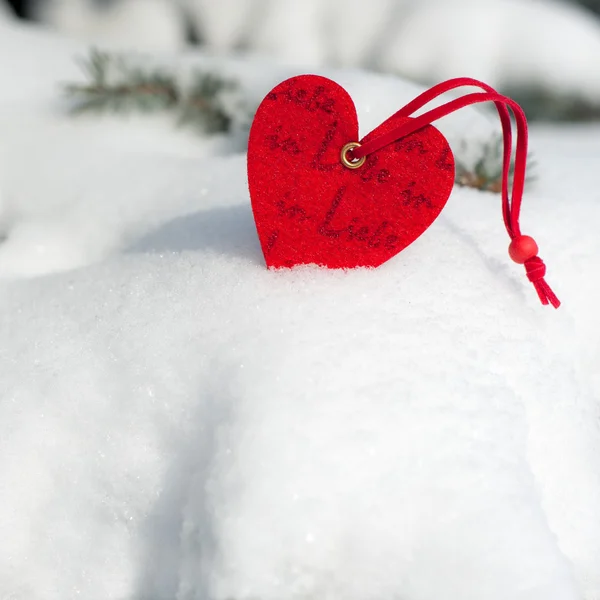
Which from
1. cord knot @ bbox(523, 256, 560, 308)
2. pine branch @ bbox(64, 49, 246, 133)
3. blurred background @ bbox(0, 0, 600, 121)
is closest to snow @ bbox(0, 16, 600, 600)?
cord knot @ bbox(523, 256, 560, 308)

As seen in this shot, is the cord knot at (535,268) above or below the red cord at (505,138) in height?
below

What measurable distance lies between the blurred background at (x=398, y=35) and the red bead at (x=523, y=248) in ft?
2.44

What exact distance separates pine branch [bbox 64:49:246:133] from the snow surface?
32 cm

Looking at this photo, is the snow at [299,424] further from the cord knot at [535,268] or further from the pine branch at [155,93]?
the pine branch at [155,93]

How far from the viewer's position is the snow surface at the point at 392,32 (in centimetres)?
132

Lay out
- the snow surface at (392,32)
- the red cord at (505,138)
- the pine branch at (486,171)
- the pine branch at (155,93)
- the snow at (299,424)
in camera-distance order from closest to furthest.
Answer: the snow at (299,424)
the red cord at (505,138)
the pine branch at (486,171)
the pine branch at (155,93)
the snow surface at (392,32)

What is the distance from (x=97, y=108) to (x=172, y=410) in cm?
72

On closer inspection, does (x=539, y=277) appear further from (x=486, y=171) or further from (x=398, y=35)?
(x=398, y=35)

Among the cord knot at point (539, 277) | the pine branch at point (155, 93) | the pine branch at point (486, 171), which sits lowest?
the pine branch at point (155, 93)

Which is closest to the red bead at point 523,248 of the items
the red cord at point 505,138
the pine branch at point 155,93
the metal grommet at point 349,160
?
the red cord at point 505,138

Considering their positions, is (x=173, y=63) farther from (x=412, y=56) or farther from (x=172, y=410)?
(x=172, y=410)

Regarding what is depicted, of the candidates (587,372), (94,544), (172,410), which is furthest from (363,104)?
(94,544)

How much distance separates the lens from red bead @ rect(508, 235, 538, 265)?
679 millimetres

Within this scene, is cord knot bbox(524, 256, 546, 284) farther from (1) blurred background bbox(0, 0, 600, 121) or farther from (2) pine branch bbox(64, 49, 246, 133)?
(1) blurred background bbox(0, 0, 600, 121)
